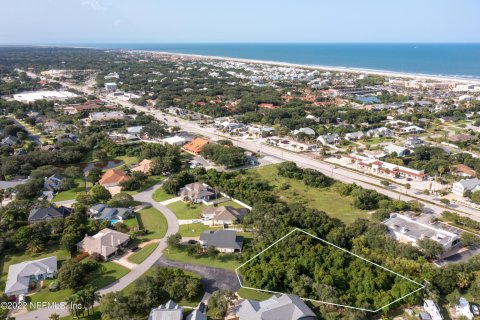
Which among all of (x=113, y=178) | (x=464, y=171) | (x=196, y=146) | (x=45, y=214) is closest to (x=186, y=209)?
(x=113, y=178)

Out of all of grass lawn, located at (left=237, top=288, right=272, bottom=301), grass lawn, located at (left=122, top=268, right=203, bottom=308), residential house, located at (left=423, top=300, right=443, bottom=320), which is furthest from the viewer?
grass lawn, located at (left=237, top=288, right=272, bottom=301)

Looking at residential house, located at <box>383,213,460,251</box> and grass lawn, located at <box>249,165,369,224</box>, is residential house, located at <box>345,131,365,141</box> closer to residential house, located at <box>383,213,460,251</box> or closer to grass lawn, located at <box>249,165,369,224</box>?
grass lawn, located at <box>249,165,369,224</box>

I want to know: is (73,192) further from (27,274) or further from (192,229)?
(192,229)

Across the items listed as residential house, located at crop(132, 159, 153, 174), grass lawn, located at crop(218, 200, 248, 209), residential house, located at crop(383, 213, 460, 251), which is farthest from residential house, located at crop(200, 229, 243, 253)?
residential house, located at crop(132, 159, 153, 174)

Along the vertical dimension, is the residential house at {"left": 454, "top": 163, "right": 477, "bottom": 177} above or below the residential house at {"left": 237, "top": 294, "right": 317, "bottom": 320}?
above

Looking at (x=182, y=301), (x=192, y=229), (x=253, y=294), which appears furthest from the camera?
(x=192, y=229)

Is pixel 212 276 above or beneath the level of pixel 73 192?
above

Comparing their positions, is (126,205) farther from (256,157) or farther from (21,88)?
(21,88)
